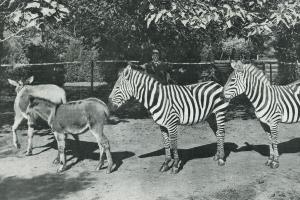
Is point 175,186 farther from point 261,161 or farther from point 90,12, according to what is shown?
point 90,12

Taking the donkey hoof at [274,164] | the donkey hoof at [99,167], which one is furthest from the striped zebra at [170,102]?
the donkey hoof at [99,167]

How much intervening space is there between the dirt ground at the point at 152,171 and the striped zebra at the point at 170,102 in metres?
0.56

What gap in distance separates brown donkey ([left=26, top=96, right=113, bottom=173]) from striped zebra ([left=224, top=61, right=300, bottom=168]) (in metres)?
2.65

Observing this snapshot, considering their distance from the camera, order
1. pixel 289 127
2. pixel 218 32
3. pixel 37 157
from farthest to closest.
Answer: pixel 218 32 < pixel 289 127 < pixel 37 157

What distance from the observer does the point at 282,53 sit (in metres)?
22.9

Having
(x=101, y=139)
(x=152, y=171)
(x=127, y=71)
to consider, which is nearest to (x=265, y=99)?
(x=152, y=171)

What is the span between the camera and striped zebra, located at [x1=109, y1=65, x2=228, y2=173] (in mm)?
9156

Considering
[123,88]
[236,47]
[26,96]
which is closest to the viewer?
[123,88]

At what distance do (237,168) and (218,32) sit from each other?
7.08m

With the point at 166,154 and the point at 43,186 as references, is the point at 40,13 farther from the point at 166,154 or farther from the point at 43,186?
the point at 166,154

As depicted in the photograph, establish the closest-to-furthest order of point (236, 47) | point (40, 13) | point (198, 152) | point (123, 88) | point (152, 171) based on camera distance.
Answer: point (40, 13)
point (152, 171)
point (123, 88)
point (198, 152)
point (236, 47)

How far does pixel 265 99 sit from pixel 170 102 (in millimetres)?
1954

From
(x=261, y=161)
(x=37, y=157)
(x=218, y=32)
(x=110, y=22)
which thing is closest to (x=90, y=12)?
(x=110, y=22)

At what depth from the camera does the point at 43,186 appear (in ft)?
27.4
